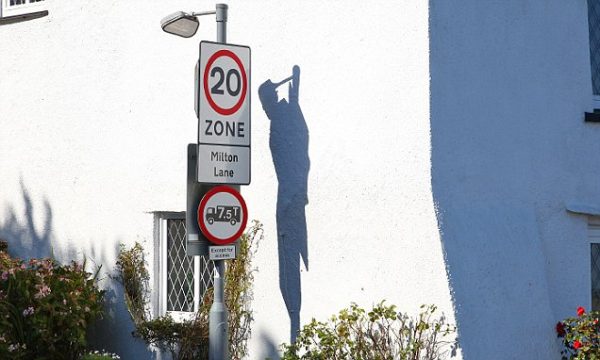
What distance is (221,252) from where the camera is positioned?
311 inches

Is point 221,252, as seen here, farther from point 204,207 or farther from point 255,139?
point 255,139

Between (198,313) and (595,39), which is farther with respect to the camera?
(595,39)

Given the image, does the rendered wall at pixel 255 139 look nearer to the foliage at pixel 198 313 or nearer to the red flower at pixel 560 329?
the foliage at pixel 198 313

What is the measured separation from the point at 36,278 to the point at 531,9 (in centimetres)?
482

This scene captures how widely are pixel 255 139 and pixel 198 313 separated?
1.60 m

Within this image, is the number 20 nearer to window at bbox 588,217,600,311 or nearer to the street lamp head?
the street lamp head

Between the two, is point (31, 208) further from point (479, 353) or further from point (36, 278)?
point (479, 353)

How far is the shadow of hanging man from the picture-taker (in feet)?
29.1

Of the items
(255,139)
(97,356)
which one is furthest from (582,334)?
(97,356)

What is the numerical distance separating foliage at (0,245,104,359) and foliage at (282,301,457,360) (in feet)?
7.04

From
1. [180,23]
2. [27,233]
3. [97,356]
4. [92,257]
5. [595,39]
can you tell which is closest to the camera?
[180,23]

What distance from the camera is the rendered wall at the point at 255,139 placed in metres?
8.30

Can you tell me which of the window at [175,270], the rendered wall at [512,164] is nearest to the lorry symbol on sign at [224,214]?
the rendered wall at [512,164]

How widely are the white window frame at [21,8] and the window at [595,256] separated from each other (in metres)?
5.85
